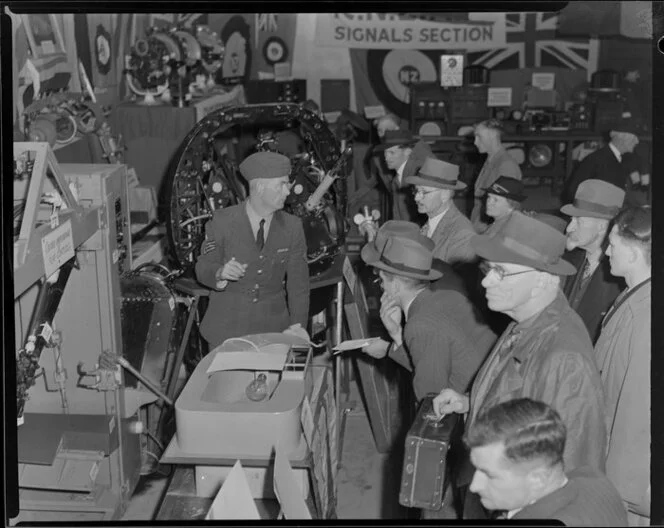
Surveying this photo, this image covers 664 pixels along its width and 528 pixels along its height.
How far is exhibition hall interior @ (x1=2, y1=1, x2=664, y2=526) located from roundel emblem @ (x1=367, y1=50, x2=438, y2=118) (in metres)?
3.57

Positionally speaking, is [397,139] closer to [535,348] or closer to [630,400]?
[630,400]

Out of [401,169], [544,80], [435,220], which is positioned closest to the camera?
[435,220]

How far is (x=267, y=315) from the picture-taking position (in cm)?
453

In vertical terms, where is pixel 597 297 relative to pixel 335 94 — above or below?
below

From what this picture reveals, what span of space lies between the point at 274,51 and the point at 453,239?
284 inches

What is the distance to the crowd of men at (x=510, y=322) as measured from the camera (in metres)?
2.02

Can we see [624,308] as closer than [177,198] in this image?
Yes

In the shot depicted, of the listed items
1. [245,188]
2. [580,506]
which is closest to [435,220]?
[245,188]

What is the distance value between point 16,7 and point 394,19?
9559mm

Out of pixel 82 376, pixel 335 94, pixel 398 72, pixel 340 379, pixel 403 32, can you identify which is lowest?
pixel 340 379

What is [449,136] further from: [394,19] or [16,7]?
[16,7]

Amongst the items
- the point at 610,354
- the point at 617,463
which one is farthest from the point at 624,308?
the point at 617,463

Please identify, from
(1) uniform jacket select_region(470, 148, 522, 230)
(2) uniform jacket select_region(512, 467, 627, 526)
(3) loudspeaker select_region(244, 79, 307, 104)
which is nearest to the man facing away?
(2) uniform jacket select_region(512, 467, 627, 526)

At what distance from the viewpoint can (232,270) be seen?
13.9 feet
